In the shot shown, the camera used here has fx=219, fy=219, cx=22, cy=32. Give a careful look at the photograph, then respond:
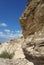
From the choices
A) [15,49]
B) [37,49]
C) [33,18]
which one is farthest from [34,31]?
[15,49]

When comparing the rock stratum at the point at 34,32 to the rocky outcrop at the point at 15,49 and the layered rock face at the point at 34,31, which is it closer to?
the layered rock face at the point at 34,31

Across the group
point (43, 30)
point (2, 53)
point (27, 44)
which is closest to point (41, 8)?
point (43, 30)

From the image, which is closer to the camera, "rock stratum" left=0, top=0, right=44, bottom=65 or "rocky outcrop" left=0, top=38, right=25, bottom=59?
"rock stratum" left=0, top=0, right=44, bottom=65

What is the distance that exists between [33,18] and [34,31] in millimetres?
690

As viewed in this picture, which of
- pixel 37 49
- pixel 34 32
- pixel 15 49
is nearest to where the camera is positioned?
pixel 37 49

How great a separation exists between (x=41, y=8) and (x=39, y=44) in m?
1.72

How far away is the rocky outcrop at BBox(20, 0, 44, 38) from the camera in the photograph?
30.1 feet

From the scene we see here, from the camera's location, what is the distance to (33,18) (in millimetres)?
9961

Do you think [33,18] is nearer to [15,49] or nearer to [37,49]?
[37,49]

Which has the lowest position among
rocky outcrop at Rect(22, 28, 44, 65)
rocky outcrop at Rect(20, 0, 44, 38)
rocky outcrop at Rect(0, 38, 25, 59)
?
rocky outcrop at Rect(22, 28, 44, 65)

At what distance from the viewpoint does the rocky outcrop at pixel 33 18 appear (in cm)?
917

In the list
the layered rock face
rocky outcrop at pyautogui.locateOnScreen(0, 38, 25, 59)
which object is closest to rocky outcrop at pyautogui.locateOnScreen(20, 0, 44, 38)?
the layered rock face

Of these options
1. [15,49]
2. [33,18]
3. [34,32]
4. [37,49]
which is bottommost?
[37,49]

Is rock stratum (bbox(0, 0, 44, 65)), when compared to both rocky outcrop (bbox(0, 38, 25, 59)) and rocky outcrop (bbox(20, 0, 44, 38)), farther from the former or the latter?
rocky outcrop (bbox(0, 38, 25, 59))
